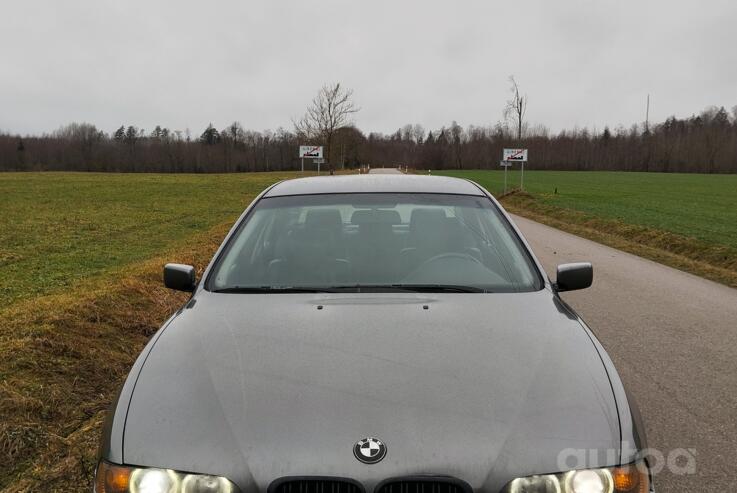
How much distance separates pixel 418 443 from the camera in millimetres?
1630

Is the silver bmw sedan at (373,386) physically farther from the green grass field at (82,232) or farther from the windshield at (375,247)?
the green grass field at (82,232)

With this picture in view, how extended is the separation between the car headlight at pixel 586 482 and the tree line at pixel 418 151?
87092mm

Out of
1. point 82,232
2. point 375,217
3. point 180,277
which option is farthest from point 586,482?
point 82,232

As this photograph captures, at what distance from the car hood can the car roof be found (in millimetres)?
1129

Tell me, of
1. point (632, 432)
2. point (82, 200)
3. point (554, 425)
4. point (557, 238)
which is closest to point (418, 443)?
point (554, 425)

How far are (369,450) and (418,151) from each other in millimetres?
113651

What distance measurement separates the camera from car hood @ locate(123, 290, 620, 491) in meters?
1.61

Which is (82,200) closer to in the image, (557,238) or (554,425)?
(557,238)

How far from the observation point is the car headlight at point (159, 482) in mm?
1599

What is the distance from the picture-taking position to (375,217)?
128 inches

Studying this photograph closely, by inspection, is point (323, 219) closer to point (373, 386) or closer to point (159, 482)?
point (373, 386)

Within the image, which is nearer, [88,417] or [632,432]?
[632,432]

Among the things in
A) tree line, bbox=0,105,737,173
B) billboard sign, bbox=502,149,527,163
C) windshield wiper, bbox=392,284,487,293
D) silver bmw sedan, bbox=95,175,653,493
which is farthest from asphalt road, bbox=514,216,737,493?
tree line, bbox=0,105,737,173

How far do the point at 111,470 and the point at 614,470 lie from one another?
59.1 inches
